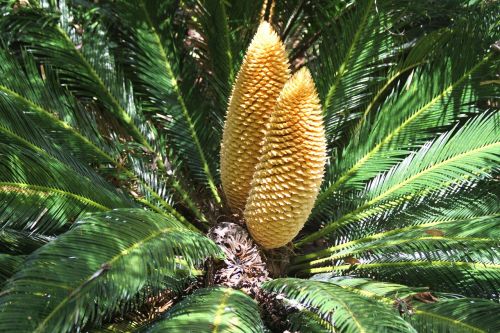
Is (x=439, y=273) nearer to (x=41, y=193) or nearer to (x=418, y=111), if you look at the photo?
(x=418, y=111)

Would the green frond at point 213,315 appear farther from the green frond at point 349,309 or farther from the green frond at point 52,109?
the green frond at point 52,109

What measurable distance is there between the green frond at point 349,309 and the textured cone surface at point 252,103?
0.70 m

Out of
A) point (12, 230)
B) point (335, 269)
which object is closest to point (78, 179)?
point (12, 230)

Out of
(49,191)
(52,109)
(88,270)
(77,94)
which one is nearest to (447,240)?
(88,270)

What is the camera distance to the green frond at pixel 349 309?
5.95 ft

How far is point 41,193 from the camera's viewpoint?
88.3 inches

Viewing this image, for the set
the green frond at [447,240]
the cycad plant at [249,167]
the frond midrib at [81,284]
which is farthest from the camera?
the green frond at [447,240]

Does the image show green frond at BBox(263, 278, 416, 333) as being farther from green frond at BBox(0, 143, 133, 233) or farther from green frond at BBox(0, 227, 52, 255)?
green frond at BBox(0, 227, 52, 255)

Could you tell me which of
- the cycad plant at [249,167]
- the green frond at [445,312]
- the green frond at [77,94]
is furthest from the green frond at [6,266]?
the green frond at [445,312]

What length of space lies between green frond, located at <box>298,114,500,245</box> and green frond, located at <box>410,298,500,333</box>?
2.57 feet

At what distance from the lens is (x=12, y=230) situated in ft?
7.49

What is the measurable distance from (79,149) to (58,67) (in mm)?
516

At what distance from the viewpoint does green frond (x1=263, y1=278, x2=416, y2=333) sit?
181cm

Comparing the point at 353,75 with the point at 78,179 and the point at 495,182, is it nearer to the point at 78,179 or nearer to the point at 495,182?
the point at 495,182
